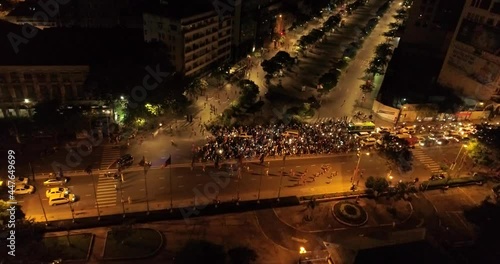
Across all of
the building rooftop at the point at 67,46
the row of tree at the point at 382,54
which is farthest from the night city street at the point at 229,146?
the row of tree at the point at 382,54

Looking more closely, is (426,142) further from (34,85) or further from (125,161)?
(34,85)

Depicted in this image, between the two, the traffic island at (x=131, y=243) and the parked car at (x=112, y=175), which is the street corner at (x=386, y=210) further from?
the parked car at (x=112, y=175)

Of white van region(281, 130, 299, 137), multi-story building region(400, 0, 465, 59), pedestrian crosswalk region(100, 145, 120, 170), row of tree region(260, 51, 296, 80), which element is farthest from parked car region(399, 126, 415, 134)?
pedestrian crosswalk region(100, 145, 120, 170)

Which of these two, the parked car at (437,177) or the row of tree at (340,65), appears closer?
the parked car at (437,177)

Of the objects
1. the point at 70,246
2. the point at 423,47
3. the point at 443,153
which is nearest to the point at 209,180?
the point at 70,246

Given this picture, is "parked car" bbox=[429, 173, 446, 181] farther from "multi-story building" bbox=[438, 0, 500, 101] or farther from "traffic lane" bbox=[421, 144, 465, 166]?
"multi-story building" bbox=[438, 0, 500, 101]

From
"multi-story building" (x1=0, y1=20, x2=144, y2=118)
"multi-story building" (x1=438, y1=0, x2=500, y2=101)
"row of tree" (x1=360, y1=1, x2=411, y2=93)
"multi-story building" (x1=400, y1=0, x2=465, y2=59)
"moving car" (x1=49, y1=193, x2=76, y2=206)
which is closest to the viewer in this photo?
"moving car" (x1=49, y1=193, x2=76, y2=206)
